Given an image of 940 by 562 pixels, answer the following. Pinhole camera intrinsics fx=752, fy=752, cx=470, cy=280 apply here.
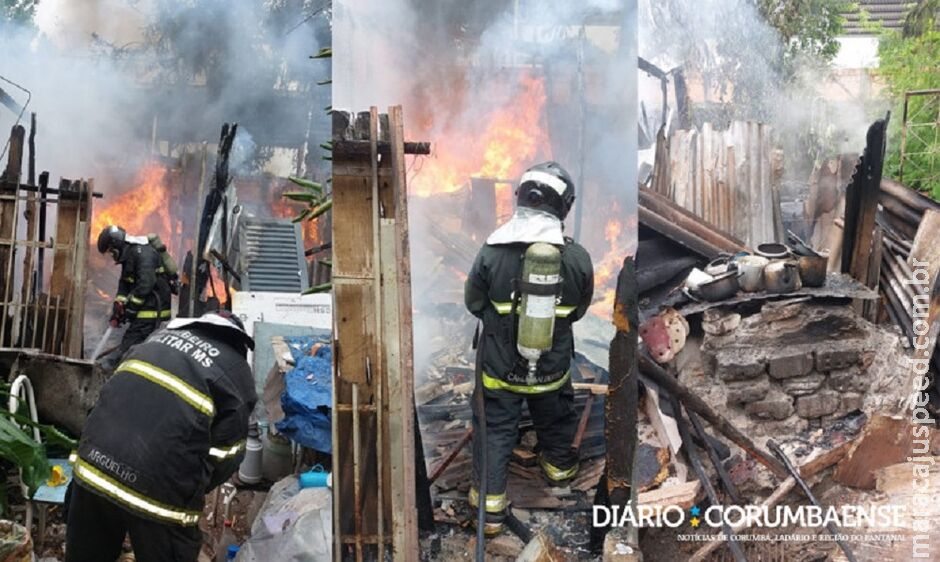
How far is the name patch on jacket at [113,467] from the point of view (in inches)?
129

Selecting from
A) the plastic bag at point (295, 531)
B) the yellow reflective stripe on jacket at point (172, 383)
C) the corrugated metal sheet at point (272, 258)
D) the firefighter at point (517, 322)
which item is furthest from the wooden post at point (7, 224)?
the firefighter at point (517, 322)

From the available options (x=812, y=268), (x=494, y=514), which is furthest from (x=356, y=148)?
(x=812, y=268)

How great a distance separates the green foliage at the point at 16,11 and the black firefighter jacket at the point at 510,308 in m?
16.9

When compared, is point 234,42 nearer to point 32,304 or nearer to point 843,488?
point 32,304

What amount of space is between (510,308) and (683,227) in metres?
2.52

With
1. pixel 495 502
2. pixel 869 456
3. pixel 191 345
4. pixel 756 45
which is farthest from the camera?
pixel 756 45

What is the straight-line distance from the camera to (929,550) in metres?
4.54

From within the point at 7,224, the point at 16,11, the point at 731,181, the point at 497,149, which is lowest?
the point at 7,224

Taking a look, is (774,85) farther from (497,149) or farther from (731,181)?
(497,149)

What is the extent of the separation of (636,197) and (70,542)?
439 centimetres

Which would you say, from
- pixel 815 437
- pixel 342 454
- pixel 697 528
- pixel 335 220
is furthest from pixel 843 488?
pixel 335 220

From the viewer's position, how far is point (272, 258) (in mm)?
10070

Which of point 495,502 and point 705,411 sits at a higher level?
point 705,411

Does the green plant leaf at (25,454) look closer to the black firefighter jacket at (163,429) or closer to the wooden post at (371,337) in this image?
the black firefighter jacket at (163,429)
